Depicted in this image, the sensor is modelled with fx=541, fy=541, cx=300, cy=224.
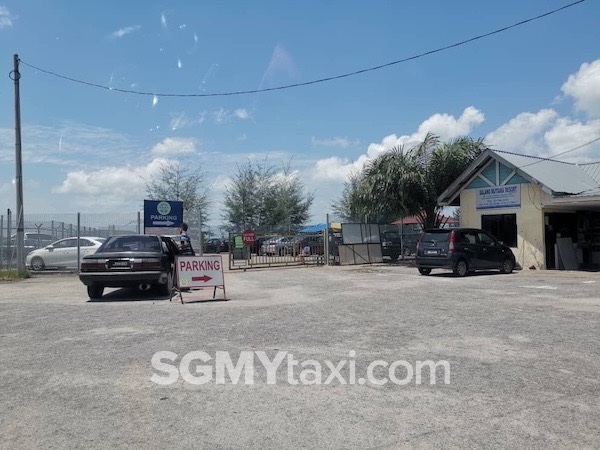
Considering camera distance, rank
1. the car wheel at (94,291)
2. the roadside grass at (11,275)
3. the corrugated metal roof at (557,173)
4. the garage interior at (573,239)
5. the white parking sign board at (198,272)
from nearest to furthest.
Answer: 1. the white parking sign board at (198,272)
2. the car wheel at (94,291)
3. the roadside grass at (11,275)
4. the corrugated metal roof at (557,173)
5. the garage interior at (573,239)

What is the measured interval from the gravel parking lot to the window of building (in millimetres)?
9846

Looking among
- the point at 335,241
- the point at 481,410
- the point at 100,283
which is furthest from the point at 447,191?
the point at 481,410

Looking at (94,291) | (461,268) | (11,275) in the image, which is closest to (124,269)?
(94,291)

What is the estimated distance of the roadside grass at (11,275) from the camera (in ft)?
61.0

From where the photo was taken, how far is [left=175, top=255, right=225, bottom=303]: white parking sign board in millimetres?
12094

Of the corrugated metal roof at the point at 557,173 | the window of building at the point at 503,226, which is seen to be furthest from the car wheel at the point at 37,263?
the corrugated metal roof at the point at 557,173

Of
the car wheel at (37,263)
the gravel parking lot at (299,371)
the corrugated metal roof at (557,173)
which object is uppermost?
the corrugated metal roof at (557,173)

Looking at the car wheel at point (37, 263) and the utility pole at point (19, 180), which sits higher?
the utility pole at point (19, 180)

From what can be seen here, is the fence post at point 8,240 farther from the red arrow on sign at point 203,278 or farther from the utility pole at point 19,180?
the red arrow on sign at point 203,278

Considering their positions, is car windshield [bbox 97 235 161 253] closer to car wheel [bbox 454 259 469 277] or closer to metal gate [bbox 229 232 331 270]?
car wheel [bbox 454 259 469 277]

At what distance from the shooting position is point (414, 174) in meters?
23.4

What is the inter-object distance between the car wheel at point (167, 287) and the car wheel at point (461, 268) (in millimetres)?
9420

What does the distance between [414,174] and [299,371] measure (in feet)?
60.4

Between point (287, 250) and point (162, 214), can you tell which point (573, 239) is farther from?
point (162, 214)
